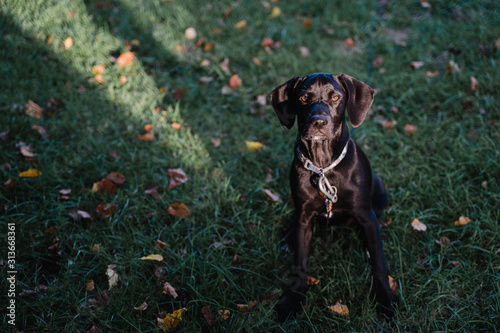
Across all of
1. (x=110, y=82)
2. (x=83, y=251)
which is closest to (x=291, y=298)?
(x=83, y=251)

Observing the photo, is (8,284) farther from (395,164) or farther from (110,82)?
(395,164)

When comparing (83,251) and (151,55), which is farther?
(151,55)

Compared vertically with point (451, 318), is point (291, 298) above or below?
above

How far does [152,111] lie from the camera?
3.98 metres

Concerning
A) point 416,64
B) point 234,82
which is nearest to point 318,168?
point 234,82

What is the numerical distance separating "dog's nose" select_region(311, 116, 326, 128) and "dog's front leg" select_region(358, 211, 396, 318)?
2.13 ft

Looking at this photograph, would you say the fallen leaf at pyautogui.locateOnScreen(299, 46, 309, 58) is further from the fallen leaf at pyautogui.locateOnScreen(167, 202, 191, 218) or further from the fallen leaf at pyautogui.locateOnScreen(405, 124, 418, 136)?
the fallen leaf at pyautogui.locateOnScreen(167, 202, 191, 218)

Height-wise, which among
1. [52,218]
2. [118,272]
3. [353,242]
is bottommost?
Result: [353,242]

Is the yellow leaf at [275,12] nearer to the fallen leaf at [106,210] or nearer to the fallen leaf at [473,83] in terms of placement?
the fallen leaf at [473,83]

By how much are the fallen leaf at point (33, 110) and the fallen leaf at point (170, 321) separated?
270 centimetres

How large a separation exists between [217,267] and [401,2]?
5.22 meters

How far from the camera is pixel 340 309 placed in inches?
85.7

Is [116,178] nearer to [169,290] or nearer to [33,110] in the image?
[169,290]

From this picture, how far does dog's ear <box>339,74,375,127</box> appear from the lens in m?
2.28
